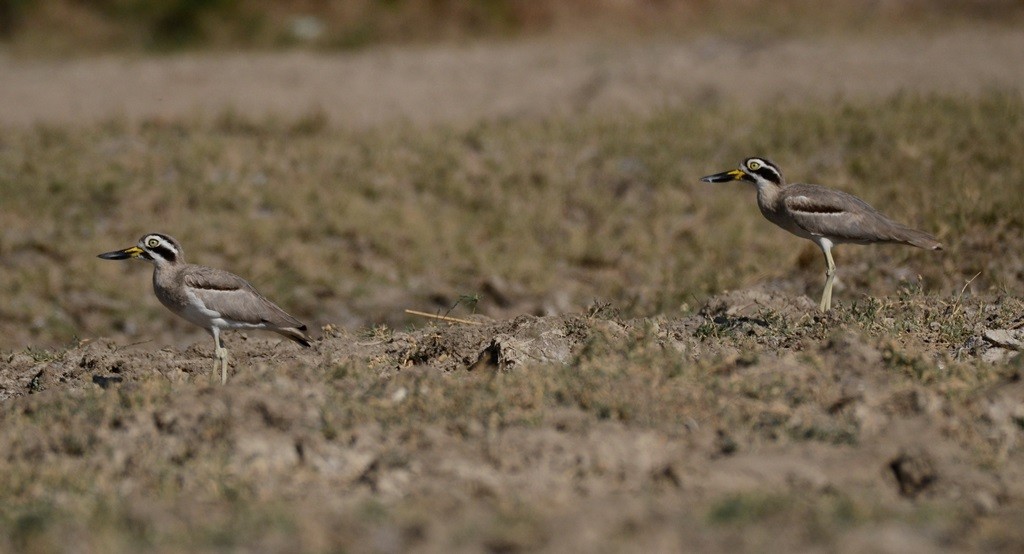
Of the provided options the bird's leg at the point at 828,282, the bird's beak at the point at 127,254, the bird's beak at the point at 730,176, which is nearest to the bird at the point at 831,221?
the bird's leg at the point at 828,282

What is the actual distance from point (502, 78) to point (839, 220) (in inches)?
388

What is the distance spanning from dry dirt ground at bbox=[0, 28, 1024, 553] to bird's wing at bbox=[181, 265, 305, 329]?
291mm

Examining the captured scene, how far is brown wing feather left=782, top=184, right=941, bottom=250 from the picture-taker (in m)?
7.93

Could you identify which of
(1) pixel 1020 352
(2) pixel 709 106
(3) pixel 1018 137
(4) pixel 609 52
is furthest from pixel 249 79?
(1) pixel 1020 352

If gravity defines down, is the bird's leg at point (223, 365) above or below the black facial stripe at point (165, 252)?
below

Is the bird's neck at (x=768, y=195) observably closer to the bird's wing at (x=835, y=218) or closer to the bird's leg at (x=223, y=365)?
the bird's wing at (x=835, y=218)

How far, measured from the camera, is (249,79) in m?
17.5

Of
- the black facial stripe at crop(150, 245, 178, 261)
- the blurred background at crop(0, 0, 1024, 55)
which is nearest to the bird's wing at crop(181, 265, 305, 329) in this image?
the black facial stripe at crop(150, 245, 178, 261)

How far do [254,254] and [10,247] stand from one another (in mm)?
2203

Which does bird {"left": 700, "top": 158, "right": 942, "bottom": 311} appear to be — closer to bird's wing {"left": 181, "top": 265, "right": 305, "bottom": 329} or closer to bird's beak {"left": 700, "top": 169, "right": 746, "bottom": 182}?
bird's beak {"left": 700, "top": 169, "right": 746, "bottom": 182}

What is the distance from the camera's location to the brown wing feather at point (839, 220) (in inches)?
312

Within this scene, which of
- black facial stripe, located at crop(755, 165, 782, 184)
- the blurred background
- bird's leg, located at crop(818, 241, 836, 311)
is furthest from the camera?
the blurred background

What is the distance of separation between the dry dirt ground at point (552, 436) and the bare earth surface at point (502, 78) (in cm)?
790

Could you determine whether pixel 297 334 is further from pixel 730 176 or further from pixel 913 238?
pixel 913 238
